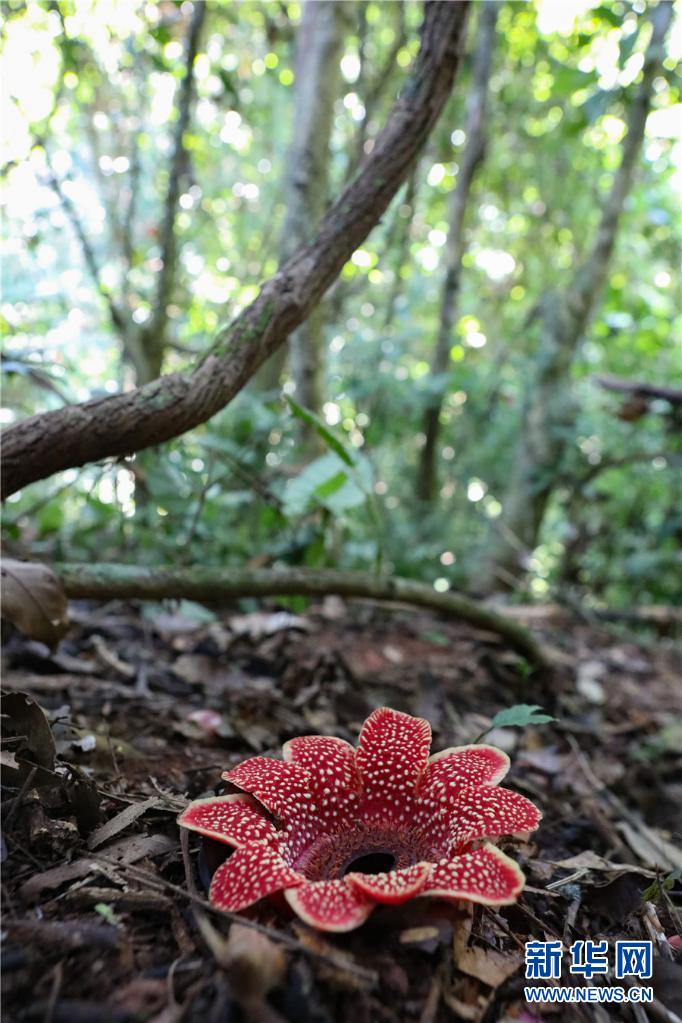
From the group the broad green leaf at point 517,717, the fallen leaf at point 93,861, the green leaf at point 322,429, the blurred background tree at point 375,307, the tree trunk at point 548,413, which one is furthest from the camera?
the tree trunk at point 548,413

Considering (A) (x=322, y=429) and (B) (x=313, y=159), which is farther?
(B) (x=313, y=159)

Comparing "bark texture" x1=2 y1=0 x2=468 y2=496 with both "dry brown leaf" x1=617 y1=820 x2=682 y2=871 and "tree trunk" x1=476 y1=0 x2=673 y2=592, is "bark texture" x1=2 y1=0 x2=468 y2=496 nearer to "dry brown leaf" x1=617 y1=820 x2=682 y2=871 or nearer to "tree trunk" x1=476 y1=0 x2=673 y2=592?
"dry brown leaf" x1=617 y1=820 x2=682 y2=871

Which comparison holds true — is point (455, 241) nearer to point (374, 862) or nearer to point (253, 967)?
point (374, 862)

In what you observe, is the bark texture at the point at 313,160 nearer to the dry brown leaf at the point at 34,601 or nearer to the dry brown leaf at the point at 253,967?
the dry brown leaf at the point at 34,601

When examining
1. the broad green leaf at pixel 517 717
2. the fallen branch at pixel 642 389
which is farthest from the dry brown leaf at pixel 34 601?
the fallen branch at pixel 642 389

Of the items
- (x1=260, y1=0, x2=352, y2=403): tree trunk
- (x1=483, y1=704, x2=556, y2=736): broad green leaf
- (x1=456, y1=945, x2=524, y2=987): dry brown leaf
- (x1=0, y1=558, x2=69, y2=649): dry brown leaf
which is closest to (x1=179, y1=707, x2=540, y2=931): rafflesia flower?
(x1=456, y1=945, x2=524, y2=987): dry brown leaf

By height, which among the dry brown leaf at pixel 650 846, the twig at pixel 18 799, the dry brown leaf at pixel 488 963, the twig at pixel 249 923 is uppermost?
the twig at pixel 18 799

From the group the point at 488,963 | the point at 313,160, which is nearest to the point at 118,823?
the point at 488,963

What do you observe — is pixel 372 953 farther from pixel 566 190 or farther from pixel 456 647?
pixel 566 190
